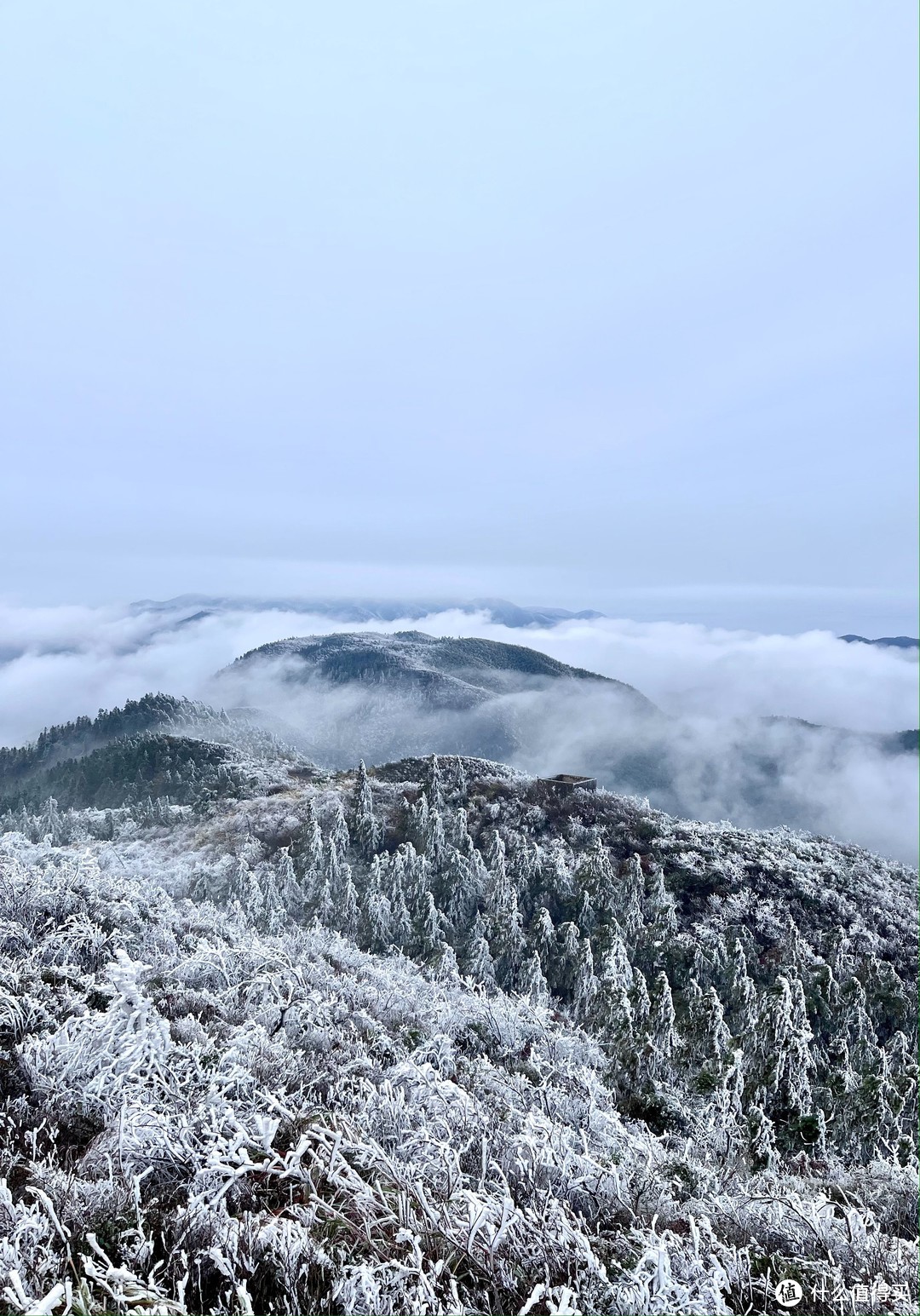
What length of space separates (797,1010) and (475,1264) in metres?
21.2

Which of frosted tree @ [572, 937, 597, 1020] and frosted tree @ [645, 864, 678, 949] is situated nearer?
frosted tree @ [572, 937, 597, 1020]

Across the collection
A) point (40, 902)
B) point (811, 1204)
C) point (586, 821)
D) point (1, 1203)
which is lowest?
point (586, 821)

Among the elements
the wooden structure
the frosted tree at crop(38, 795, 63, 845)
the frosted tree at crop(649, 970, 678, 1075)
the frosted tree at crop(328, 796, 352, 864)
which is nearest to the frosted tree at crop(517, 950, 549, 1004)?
the frosted tree at crop(649, 970, 678, 1075)

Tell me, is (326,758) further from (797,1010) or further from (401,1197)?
(401,1197)

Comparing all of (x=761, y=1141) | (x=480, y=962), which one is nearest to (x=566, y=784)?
(x=480, y=962)

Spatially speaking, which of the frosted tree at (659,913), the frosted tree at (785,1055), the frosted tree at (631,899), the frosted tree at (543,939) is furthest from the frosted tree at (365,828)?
the frosted tree at (785,1055)

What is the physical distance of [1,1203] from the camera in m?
4.24

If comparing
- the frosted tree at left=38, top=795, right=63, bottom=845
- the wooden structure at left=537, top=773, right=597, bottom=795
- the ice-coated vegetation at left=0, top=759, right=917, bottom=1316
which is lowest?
the frosted tree at left=38, top=795, right=63, bottom=845

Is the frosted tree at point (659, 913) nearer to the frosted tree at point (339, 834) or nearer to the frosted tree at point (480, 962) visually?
the frosted tree at point (480, 962)

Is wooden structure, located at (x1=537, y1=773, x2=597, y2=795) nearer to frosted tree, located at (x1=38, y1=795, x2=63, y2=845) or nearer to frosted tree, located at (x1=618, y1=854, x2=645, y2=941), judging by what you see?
frosted tree, located at (x1=618, y1=854, x2=645, y2=941)

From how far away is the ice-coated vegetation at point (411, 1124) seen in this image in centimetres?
420

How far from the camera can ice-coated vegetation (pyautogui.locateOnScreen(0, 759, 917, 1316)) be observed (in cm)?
420

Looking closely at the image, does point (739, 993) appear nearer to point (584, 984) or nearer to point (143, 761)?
point (584, 984)

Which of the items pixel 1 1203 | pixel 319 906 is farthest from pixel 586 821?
pixel 1 1203
